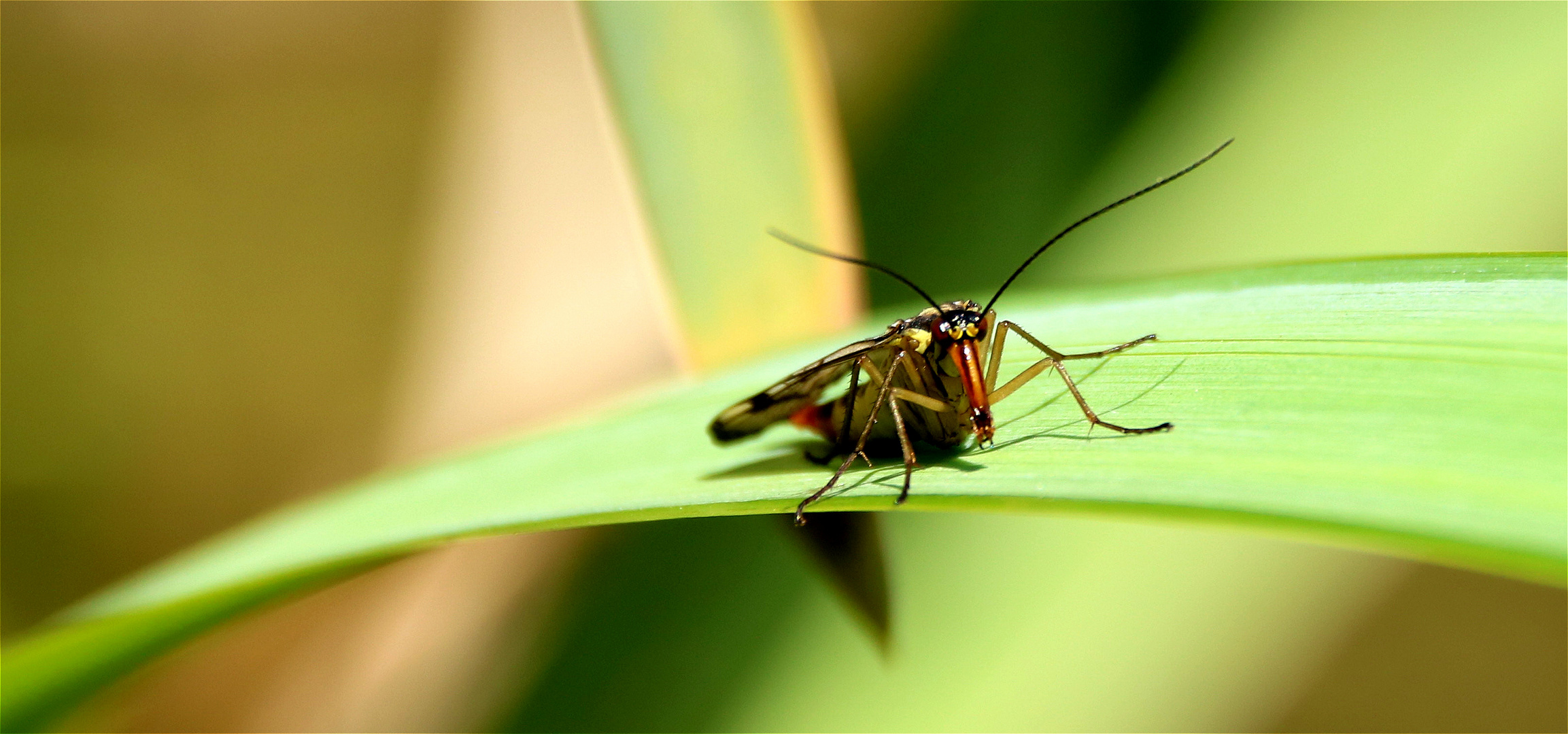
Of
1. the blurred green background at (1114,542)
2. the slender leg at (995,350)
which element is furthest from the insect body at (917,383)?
the blurred green background at (1114,542)

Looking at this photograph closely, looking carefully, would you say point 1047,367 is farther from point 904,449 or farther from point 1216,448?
point 1216,448

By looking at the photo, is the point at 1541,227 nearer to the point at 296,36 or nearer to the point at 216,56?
the point at 296,36

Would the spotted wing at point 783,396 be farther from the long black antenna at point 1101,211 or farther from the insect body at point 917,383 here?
the long black antenna at point 1101,211

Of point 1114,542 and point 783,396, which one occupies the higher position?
point 783,396

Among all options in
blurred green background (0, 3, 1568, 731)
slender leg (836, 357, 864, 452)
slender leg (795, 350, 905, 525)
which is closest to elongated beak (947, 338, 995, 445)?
slender leg (795, 350, 905, 525)

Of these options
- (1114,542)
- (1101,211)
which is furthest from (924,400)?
(1114,542)

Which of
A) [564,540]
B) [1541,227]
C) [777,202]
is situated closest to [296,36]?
[564,540]

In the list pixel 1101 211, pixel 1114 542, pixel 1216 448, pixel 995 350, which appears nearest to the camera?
pixel 1216 448

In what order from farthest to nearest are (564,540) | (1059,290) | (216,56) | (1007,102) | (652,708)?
(216,56)
(564,540)
(1007,102)
(652,708)
(1059,290)
